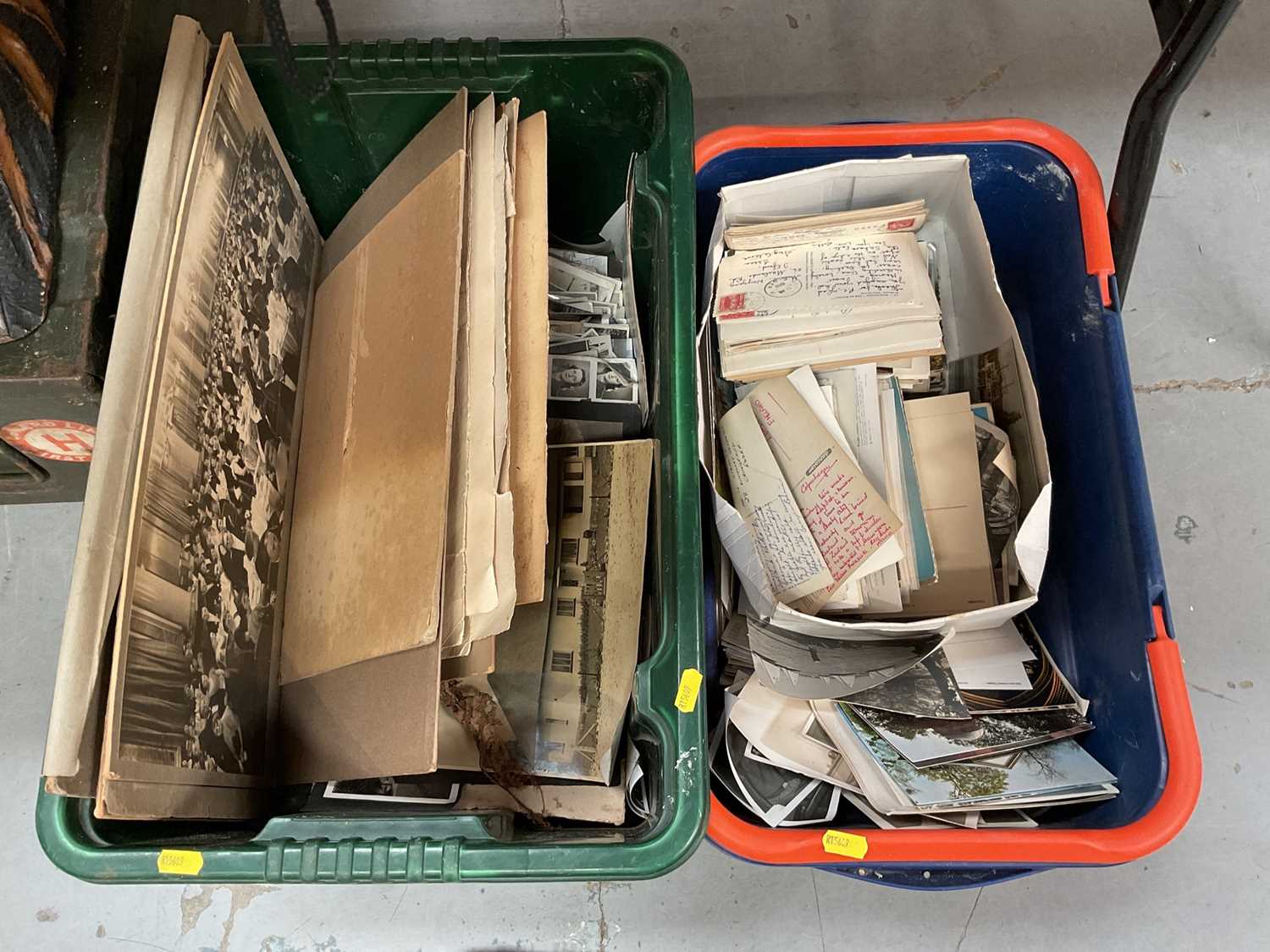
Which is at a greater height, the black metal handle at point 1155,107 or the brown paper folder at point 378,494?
the black metal handle at point 1155,107

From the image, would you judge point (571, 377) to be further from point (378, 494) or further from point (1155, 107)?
point (1155, 107)

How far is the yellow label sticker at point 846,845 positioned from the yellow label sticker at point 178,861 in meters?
0.52

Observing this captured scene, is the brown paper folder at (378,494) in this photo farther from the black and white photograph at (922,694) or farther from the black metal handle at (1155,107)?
the black metal handle at (1155,107)

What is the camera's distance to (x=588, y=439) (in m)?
0.99

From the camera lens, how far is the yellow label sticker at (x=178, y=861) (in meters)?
0.67

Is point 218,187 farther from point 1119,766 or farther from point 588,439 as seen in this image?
point 1119,766

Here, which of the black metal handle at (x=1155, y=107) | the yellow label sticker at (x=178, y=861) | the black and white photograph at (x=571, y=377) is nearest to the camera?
the yellow label sticker at (x=178, y=861)

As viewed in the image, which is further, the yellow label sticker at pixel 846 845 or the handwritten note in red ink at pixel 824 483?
the handwritten note in red ink at pixel 824 483

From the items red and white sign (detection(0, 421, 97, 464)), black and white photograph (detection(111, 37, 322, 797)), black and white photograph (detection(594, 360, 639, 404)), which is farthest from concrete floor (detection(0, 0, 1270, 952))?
black and white photograph (detection(594, 360, 639, 404))

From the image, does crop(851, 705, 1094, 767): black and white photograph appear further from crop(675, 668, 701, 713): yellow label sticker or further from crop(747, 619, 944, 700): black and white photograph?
crop(675, 668, 701, 713): yellow label sticker

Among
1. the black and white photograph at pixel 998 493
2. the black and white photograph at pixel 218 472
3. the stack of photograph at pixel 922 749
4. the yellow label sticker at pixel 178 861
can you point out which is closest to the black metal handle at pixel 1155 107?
the black and white photograph at pixel 998 493

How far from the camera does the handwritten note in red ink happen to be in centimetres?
90

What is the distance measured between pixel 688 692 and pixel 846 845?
21 centimetres

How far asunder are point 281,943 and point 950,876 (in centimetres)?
81
